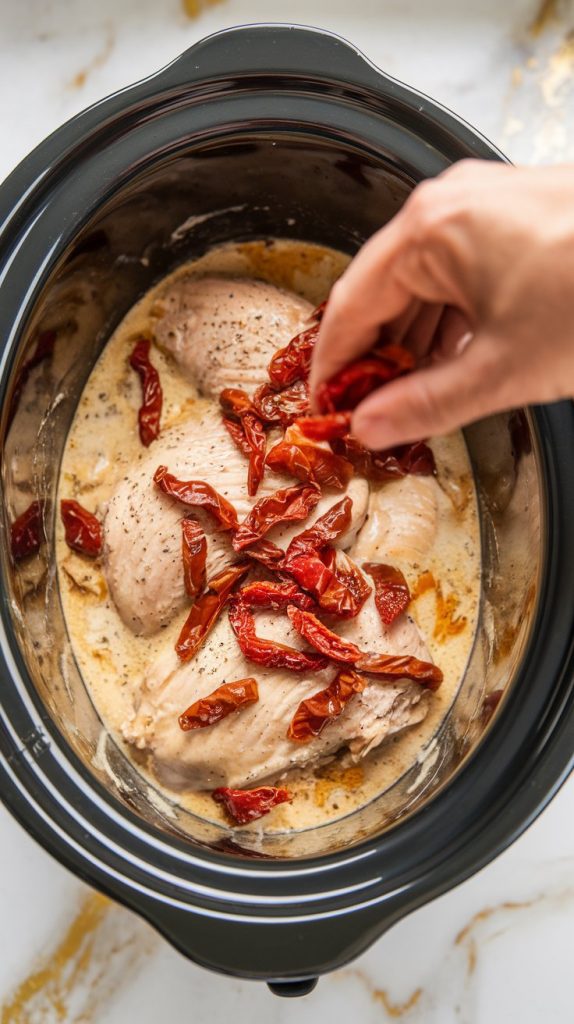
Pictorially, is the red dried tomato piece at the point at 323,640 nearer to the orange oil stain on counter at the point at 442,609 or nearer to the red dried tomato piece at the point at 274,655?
the red dried tomato piece at the point at 274,655

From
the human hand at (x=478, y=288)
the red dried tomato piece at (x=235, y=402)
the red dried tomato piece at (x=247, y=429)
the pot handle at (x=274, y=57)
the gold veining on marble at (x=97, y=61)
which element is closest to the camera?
the human hand at (x=478, y=288)

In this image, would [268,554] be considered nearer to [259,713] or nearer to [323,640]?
[323,640]

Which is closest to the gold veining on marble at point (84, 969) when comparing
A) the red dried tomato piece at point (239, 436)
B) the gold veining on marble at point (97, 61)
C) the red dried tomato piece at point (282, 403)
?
the red dried tomato piece at point (239, 436)

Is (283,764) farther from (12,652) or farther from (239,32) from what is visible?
(239,32)

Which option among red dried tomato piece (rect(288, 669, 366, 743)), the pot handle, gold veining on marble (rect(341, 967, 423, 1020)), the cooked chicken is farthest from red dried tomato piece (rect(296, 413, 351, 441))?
gold veining on marble (rect(341, 967, 423, 1020))

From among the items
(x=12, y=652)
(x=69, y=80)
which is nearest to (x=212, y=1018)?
(x=12, y=652)

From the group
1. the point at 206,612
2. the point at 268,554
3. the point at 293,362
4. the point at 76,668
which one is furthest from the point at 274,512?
the point at 76,668

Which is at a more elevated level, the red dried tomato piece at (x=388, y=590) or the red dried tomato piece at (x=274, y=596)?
the red dried tomato piece at (x=388, y=590)
